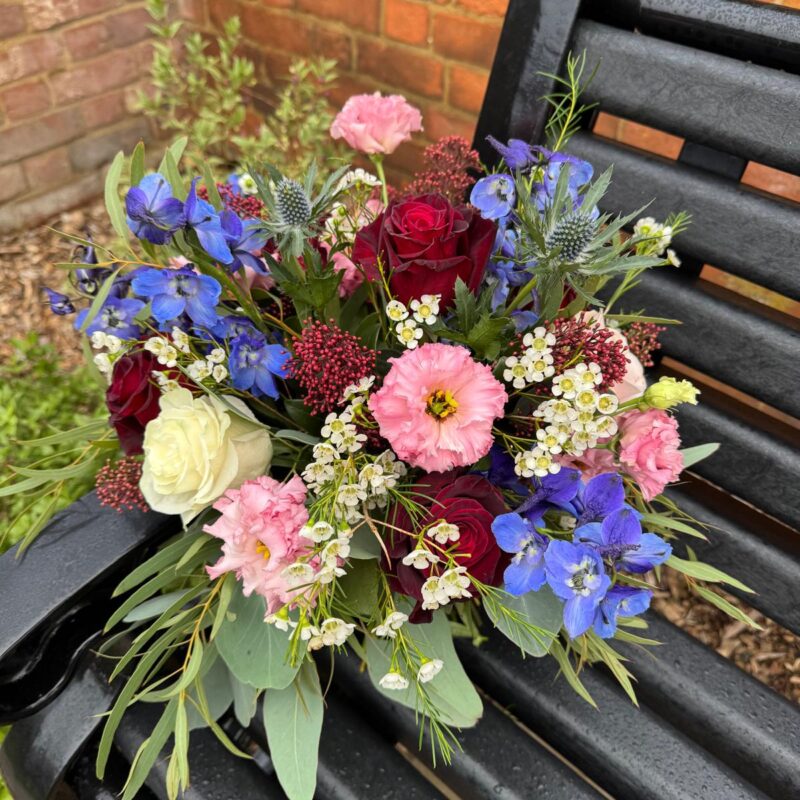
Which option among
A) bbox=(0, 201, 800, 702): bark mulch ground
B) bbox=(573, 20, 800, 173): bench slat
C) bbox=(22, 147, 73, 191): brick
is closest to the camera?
bbox=(573, 20, 800, 173): bench slat

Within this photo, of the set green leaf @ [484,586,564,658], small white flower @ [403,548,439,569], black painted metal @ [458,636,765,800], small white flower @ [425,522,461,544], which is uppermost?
small white flower @ [425,522,461,544]

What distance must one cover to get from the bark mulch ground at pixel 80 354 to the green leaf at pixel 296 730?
91 centimetres

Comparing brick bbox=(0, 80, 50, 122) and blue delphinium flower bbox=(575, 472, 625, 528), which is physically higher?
blue delphinium flower bbox=(575, 472, 625, 528)

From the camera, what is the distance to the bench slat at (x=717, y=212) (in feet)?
2.91

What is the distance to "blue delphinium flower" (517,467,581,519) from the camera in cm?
70

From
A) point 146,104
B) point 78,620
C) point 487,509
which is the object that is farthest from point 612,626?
point 146,104

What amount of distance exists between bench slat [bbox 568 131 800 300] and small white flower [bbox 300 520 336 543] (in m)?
0.61

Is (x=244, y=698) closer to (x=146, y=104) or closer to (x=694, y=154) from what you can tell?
(x=694, y=154)

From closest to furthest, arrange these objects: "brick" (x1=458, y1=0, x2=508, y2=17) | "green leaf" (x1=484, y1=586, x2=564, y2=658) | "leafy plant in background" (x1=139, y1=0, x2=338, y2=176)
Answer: "green leaf" (x1=484, y1=586, x2=564, y2=658)
"brick" (x1=458, y1=0, x2=508, y2=17)
"leafy plant in background" (x1=139, y1=0, x2=338, y2=176)

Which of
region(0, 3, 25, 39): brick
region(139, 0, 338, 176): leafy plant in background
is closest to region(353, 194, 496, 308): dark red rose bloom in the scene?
region(139, 0, 338, 176): leafy plant in background

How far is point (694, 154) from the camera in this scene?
38.1 inches

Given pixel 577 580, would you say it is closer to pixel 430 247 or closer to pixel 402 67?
pixel 430 247

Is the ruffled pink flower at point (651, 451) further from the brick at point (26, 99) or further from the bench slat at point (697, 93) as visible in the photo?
the brick at point (26, 99)

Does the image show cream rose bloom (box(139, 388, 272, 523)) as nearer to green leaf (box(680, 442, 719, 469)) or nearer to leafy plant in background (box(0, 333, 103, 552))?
green leaf (box(680, 442, 719, 469))
